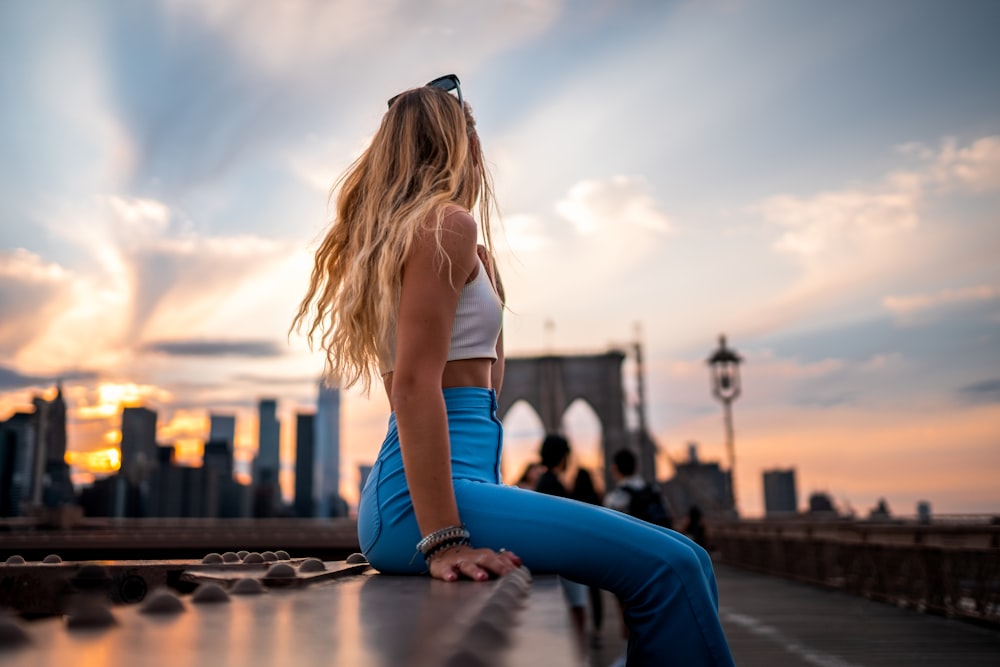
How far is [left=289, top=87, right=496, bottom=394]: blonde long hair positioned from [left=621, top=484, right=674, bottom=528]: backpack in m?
4.99

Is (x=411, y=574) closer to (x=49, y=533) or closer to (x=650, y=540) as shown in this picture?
(x=650, y=540)

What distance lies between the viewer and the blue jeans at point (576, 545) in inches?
56.9

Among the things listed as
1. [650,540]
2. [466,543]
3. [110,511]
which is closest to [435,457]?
[466,543]

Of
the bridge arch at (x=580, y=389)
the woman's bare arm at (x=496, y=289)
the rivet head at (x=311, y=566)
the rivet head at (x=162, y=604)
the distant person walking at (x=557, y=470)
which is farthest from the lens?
the bridge arch at (x=580, y=389)

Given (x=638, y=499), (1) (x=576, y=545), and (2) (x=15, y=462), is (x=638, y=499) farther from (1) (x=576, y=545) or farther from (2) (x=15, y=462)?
(2) (x=15, y=462)

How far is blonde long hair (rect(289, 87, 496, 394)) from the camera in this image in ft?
5.89

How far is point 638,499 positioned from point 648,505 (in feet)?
0.30

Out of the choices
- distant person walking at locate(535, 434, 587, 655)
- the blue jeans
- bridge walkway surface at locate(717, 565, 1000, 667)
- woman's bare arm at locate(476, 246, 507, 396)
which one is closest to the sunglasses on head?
woman's bare arm at locate(476, 246, 507, 396)

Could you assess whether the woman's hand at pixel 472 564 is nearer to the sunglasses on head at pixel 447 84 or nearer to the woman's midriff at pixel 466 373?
the woman's midriff at pixel 466 373

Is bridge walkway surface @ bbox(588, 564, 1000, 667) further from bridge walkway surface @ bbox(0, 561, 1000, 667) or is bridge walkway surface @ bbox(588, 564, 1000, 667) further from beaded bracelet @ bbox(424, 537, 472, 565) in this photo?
bridge walkway surface @ bbox(0, 561, 1000, 667)

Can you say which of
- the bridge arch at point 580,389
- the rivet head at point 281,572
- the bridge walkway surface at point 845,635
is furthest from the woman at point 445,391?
the bridge arch at point 580,389

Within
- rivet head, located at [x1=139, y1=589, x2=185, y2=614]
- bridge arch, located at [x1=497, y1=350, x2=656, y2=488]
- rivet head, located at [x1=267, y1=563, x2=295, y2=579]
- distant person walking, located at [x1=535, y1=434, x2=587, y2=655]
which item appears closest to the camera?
rivet head, located at [x1=139, y1=589, x2=185, y2=614]

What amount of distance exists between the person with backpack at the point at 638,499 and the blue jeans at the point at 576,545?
16.6 feet

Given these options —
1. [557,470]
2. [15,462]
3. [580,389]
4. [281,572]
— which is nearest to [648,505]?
[557,470]
